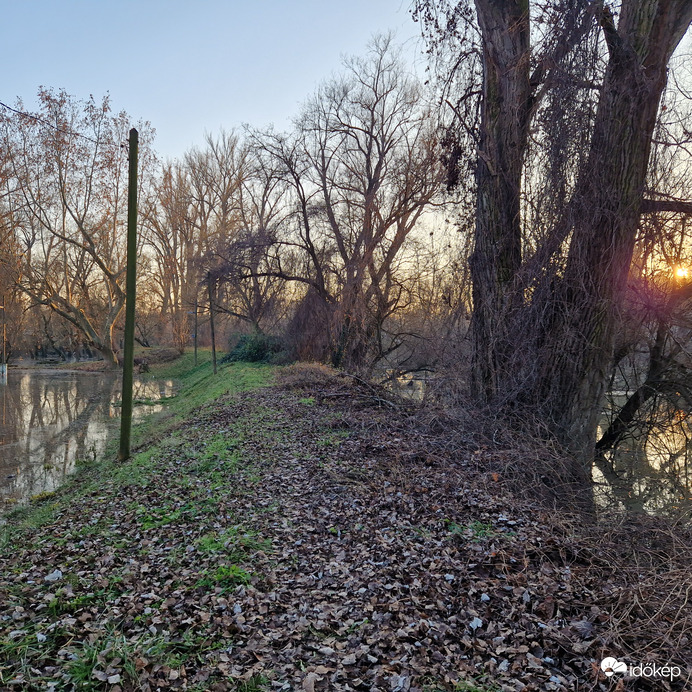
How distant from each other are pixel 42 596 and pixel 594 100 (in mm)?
8574

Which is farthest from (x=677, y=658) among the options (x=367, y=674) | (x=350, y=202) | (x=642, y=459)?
(x=350, y=202)

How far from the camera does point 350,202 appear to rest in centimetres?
2055

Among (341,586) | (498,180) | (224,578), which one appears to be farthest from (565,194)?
(224,578)

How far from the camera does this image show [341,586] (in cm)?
416

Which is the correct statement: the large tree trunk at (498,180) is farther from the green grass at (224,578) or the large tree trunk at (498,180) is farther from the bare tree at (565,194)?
the green grass at (224,578)

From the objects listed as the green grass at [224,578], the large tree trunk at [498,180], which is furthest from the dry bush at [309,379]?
the green grass at [224,578]

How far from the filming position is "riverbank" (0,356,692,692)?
123 inches

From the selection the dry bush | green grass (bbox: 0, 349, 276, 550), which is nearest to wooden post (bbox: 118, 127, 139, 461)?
green grass (bbox: 0, 349, 276, 550)

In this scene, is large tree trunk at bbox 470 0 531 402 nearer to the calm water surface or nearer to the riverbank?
the riverbank

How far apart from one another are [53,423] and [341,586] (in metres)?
15.5

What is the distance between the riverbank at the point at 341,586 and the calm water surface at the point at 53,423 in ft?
12.2

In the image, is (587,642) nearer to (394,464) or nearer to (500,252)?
(394,464)

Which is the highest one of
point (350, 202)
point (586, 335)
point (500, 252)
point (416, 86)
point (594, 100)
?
point (416, 86)

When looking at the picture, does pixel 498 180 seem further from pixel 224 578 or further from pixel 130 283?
pixel 224 578
